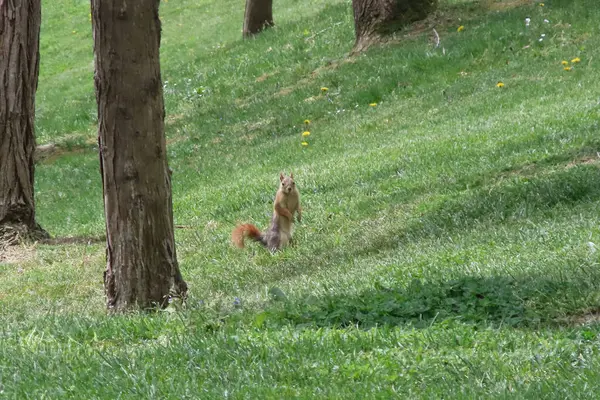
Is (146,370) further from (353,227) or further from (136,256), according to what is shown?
(353,227)

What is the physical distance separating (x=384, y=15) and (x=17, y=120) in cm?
984

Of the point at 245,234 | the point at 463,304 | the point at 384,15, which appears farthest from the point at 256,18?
the point at 463,304

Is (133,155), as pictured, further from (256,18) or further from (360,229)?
(256,18)

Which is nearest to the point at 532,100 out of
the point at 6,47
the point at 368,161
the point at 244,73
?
the point at 368,161

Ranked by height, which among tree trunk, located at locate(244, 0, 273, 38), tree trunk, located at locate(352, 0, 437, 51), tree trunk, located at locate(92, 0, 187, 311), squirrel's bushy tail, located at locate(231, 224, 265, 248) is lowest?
squirrel's bushy tail, located at locate(231, 224, 265, 248)

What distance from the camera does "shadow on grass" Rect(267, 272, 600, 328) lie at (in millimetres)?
6660

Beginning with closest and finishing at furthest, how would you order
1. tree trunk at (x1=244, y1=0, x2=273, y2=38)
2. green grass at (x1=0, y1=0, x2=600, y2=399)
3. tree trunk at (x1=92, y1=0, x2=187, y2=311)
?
green grass at (x1=0, y1=0, x2=600, y2=399), tree trunk at (x1=92, y1=0, x2=187, y2=311), tree trunk at (x1=244, y1=0, x2=273, y2=38)

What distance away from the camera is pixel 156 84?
8.49 metres

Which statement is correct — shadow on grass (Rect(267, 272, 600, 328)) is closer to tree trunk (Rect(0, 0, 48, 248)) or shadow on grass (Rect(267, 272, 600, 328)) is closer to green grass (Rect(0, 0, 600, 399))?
green grass (Rect(0, 0, 600, 399))

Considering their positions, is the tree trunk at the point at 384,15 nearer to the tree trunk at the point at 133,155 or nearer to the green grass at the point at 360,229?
the green grass at the point at 360,229

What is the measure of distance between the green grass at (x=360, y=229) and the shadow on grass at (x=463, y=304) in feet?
0.06

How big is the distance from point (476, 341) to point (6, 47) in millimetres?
10395

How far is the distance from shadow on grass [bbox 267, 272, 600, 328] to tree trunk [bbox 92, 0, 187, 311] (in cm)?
177

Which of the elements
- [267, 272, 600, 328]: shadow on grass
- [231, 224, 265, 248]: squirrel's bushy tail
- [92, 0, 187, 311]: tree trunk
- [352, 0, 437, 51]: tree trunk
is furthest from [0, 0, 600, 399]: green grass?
[92, 0, 187, 311]: tree trunk
